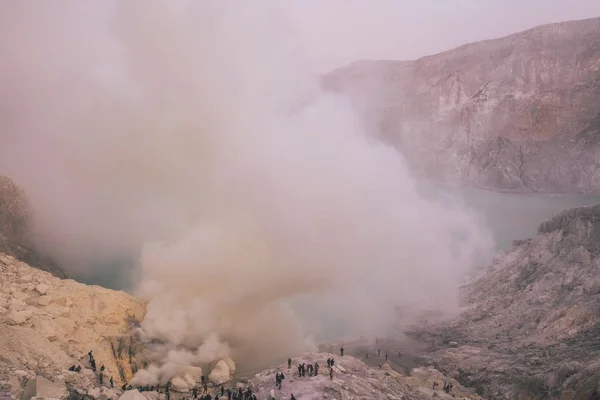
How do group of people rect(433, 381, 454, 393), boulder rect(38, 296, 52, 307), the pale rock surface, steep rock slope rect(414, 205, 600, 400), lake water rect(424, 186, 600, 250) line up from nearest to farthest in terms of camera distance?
the pale rock surface
boulder rect(38, 296, 52, 307)
steep rock slope rect(414, 205, 600, 400)
group of people rect(433, 381, 454, 393)
lake water rect(424, 186, 600, 250)

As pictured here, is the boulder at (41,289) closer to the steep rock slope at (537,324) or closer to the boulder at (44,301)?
the boulder at (44,301)

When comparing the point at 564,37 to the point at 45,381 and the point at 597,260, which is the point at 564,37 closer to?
the point at 597,260

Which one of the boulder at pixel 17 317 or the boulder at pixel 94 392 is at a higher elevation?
the boulder at pixel 17 317

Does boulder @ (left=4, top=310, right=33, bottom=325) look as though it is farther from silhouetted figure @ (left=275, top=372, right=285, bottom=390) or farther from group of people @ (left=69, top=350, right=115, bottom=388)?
silhouetted figure @ (left=275, top=372, right=285, bottom=390)

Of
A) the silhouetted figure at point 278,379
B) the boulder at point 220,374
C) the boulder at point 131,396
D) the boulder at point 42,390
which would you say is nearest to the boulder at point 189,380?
the boulder at point 220,374

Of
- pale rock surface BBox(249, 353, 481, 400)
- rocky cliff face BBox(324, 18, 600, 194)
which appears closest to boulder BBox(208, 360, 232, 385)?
pale rock surface BBox(249, 353, 481, 400)

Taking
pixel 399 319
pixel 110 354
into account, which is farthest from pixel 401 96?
pixel 110 354

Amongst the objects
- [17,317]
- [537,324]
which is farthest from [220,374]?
[537,324]
